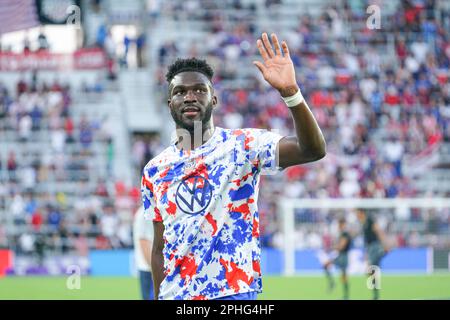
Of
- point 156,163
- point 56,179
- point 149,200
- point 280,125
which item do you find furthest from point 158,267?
point 280,125

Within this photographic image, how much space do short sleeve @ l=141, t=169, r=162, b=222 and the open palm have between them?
0.97m

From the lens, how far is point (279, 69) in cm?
463

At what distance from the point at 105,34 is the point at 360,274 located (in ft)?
38.5

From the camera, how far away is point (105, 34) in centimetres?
2809

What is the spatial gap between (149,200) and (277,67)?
114 cm

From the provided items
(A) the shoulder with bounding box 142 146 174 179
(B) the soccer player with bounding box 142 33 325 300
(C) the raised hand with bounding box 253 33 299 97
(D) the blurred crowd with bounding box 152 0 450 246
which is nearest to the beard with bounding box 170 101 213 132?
(B) the soccer player with bounding box 142 33 325 300

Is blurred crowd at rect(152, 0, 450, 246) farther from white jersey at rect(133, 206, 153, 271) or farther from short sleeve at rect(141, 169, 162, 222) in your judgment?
short sleeve at rect(141, 169, 162, 222)

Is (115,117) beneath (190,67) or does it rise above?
above

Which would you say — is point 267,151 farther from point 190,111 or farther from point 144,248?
point 144,248

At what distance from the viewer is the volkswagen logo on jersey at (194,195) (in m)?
4.82
